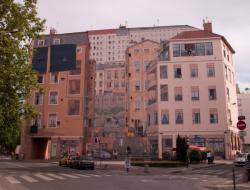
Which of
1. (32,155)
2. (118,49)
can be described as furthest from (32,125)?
(118,49)

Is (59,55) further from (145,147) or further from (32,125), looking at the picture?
(145,147)

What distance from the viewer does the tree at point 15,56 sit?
16.8 meters

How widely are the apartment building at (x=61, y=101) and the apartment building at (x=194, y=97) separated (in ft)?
39.4

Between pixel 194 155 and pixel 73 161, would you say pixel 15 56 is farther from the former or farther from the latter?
pixel 194 155

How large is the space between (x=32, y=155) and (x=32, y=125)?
18.3ft

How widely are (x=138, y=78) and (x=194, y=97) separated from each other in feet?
64.2

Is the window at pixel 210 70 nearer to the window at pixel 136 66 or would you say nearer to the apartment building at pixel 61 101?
the window at pixel 136 66

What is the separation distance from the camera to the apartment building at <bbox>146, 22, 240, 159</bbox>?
174 feet

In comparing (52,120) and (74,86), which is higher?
(74,86)

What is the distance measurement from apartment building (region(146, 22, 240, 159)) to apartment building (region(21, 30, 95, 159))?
12017 millimetres

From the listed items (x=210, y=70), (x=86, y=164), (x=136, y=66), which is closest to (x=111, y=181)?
(x=86, y=164)

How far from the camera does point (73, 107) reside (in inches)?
2299

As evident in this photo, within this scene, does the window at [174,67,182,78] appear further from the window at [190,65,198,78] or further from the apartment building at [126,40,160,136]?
the apartment building at [126,40,160,136]

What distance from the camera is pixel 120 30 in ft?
440
